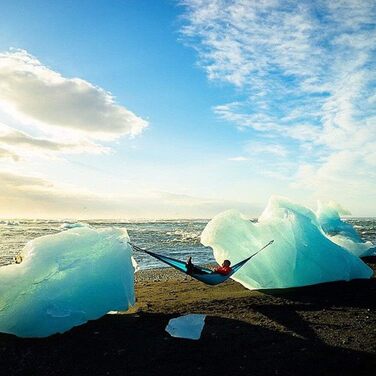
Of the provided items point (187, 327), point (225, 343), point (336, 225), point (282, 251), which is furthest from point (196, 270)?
point (336, 225)

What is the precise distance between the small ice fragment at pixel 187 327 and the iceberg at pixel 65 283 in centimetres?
118

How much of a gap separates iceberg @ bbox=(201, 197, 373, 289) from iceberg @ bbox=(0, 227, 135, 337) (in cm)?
319

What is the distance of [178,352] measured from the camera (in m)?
5.35

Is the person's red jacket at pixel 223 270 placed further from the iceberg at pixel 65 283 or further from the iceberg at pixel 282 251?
the iceberg at pixel 65 283

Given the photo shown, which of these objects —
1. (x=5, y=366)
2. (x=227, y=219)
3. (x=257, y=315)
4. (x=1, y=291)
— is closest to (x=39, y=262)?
(x=1, y=291)

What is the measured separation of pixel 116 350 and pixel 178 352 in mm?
919

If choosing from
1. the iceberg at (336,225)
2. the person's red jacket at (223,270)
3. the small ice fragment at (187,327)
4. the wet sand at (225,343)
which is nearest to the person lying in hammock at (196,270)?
the person's red jacket at (223,270)

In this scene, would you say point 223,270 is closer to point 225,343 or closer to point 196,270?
point 196,270

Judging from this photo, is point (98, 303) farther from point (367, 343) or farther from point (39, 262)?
point (367, 343)

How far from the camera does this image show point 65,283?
6.64m

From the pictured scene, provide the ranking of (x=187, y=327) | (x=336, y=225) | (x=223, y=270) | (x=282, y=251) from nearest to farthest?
(x=187, y=327) → (x=223, y=270) → (x=282, y=251) → (x=336, y=225)

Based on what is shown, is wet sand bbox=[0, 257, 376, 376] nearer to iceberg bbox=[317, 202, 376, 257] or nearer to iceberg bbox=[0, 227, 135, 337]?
iceberg bbox=[0, 227, 135, 337]

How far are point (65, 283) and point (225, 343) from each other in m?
2.96

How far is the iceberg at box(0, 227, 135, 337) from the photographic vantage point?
19.8 ft
